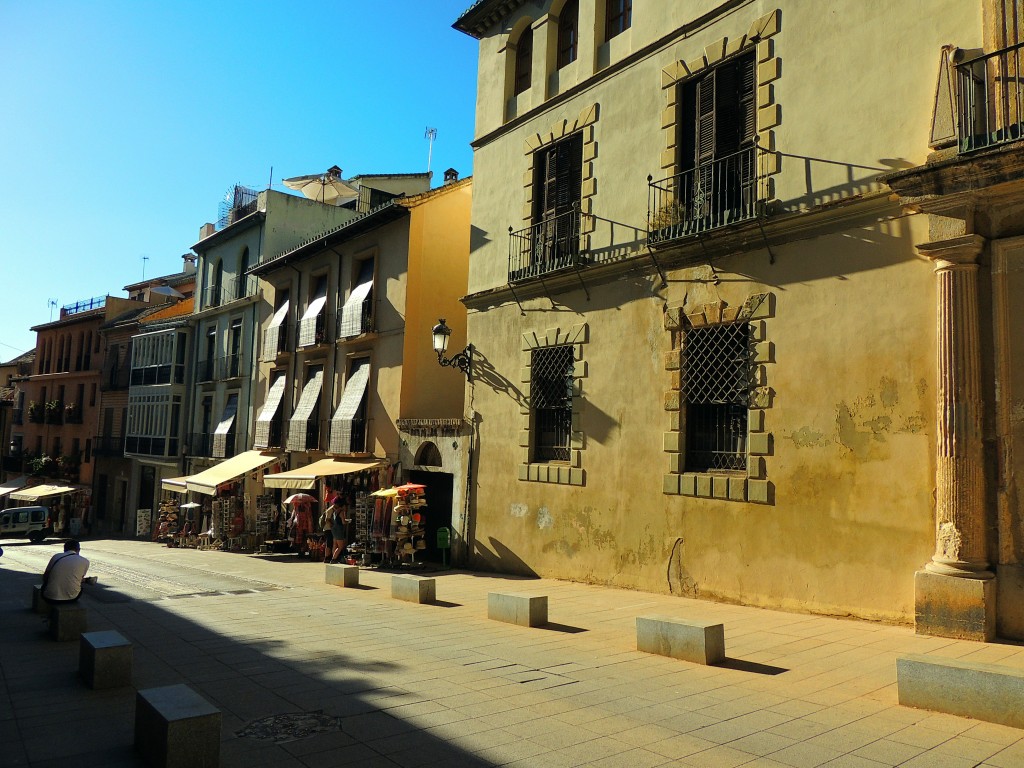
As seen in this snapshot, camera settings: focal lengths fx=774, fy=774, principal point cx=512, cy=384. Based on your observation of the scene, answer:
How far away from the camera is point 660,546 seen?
12.2 m

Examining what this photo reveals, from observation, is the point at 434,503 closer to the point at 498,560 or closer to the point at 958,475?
the point at 498,560

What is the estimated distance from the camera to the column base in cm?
807

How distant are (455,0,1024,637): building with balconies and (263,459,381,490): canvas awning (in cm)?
454

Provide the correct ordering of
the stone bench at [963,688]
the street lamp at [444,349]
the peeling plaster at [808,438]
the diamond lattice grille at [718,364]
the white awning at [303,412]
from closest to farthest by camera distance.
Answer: the stone bench at [963,688] → the peeling plaster at [808,438] → the diamond lattice grille at [718,364] → the street lamp at [444,349] → the white awning at [303,412]

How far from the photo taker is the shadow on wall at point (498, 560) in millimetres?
15305

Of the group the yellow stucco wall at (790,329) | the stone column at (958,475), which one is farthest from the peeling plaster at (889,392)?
the stone column at (958,475)

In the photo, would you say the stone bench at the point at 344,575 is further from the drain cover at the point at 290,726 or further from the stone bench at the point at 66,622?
the drain cover at the point at 290,726

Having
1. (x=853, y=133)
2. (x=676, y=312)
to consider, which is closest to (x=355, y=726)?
(x=676, y=312)

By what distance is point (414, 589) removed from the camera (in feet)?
40.1

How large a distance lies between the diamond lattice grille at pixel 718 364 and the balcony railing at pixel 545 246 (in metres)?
3.26

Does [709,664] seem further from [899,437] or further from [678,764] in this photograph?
[899,437]

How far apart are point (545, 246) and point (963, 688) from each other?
37.0 feet

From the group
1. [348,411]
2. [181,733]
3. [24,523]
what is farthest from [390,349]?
[24,523]

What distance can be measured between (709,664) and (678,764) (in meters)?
2.73
